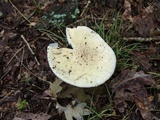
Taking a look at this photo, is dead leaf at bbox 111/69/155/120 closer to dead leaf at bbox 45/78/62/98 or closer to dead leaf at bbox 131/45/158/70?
dead leaf at bbox 131/45/158/70

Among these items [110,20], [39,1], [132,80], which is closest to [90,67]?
[132,80]

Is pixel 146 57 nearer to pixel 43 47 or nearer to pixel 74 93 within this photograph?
pixel 74 93

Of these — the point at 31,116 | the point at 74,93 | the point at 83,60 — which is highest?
the point at 83,60

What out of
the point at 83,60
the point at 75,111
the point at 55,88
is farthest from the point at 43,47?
the point at 75,111

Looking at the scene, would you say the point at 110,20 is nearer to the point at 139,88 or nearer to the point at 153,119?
the point at 139,88

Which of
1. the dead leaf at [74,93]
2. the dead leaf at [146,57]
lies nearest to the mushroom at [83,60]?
the dead leaf at [74,93]
